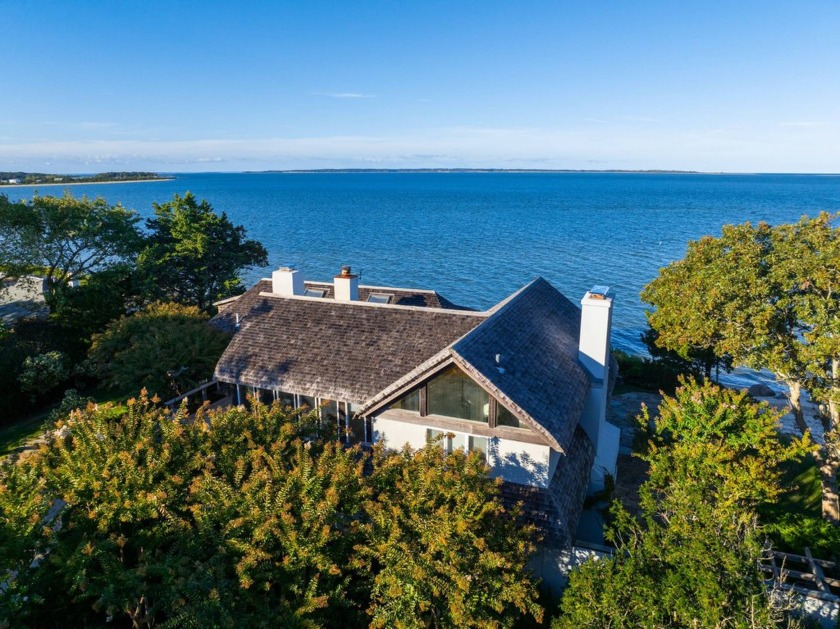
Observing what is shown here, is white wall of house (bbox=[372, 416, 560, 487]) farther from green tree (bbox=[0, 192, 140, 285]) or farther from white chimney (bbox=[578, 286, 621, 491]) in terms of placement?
green tree (bbox=[0, 192, 140, 285])

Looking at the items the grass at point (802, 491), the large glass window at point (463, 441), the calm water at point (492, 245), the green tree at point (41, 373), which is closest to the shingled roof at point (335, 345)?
the large glass window at point (463, 441)

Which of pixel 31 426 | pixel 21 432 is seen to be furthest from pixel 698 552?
pixel 31 426

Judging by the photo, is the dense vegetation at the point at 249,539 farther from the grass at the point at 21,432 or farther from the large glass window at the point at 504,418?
the grass at the point at 21,432

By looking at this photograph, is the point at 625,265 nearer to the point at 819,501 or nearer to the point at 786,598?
the point at 819,501

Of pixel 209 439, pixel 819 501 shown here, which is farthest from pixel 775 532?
pixel 209 439

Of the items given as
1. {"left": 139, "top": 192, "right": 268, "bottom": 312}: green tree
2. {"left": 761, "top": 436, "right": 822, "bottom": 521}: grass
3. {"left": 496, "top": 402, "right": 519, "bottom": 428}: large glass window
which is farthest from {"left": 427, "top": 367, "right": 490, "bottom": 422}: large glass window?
{"left": 139, "top": 192, "right": 268, "bottom": 312}: green tree

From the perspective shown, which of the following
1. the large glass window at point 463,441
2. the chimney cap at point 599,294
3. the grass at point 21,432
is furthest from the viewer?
the grass at point 21,432

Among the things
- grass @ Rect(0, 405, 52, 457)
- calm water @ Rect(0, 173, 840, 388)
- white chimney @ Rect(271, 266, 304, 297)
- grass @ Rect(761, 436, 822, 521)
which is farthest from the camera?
calm water @ Rect(0, 173, 840, 388)

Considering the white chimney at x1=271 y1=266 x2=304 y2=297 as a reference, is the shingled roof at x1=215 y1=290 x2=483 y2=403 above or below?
below
